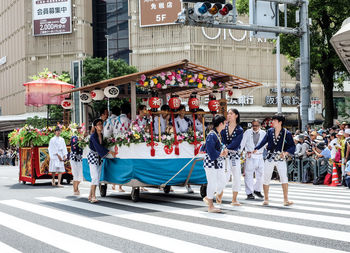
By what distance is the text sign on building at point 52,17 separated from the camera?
169 feet

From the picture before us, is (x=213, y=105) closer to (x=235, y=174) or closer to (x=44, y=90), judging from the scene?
(x=235, y=174)

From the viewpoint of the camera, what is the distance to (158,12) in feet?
153

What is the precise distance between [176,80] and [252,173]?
8.66ft

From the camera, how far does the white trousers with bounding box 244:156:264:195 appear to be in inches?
403

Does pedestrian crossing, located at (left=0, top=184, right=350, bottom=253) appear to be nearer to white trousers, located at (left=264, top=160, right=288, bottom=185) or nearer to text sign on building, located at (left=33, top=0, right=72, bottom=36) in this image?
white trousers, located at (left=264, top=160, right=288, bottom=185)

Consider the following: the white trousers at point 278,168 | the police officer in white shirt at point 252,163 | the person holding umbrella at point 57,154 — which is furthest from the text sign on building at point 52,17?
the white trousers at point 278,168

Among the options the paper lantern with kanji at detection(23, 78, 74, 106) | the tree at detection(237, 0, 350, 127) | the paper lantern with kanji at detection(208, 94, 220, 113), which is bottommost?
the paper lantern with kanji at detection(208, 94, 220, 113)

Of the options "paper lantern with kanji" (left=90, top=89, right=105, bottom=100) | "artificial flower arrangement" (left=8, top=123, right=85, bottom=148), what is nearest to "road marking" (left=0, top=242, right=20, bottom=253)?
"paper lantern with kanji" (left=90, top=89, right=105, bottom=100)

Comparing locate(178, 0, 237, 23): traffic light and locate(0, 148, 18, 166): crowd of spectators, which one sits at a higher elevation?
locate(178, 0, 237, 23): traffic light

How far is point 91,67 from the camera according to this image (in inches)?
1593

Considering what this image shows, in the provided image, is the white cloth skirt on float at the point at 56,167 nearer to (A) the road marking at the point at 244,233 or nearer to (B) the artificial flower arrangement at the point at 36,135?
(B) the artificial flower arrangement at the point at 36,135

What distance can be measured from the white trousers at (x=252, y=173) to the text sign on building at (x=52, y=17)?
4474 cm

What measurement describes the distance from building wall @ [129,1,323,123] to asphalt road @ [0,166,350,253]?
36712 mm

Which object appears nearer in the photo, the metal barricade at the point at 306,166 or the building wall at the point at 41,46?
the metal barricade at the point at 306,166
